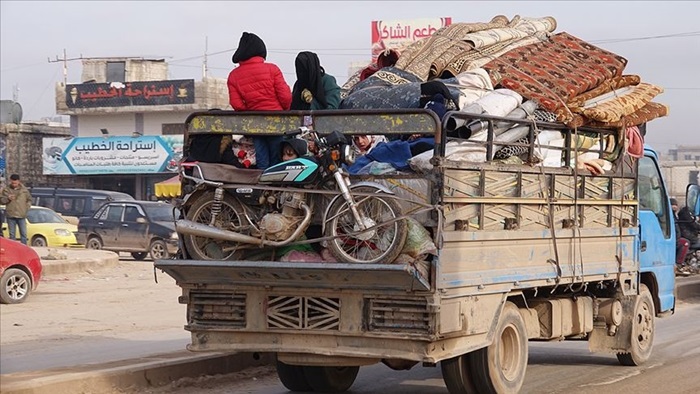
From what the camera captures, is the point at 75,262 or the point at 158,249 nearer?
the point at 75,262

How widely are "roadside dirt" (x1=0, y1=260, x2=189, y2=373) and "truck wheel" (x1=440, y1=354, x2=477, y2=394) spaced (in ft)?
11.4

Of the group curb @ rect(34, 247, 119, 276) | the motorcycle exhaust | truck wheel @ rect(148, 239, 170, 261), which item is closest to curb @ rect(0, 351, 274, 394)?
the motorcycle exhaust

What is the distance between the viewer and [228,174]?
7.88 m

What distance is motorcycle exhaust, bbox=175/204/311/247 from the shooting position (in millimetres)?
7449

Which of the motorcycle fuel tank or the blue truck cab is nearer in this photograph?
the motorcycle fuel tank

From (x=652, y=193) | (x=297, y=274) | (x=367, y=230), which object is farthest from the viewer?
(x=652, y=193)

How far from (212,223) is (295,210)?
627 mm

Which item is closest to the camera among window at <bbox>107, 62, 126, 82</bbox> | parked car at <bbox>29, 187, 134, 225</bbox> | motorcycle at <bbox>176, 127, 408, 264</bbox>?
motorcycle at <bbox>176, 127, 408, 264</bbox>

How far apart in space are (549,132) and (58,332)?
6075 millimetres

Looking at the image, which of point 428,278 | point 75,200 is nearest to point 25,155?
point 75,200

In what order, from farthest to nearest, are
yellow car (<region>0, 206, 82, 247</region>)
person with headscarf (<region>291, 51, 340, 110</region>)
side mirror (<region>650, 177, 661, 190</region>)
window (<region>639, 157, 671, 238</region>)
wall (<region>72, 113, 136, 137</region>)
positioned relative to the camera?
wall (<region>72, 113, 136, 137</region>), yellow car (<region>0, 206, 82, 247</region>), side mirror (<region>650, 177, 661, 190</region>), window (<region>639, 157, 671, 238</region>), person with headscarf (<region>291, 51, 340, 110</region>)

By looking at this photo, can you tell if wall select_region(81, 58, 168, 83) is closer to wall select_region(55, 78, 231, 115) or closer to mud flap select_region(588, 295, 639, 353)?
wall select_region(55, 78, 231, 115)

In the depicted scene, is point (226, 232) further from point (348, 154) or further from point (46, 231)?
point (46, 231)

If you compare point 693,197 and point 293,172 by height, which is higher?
point 293,172
